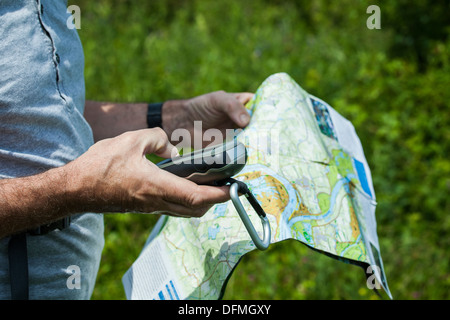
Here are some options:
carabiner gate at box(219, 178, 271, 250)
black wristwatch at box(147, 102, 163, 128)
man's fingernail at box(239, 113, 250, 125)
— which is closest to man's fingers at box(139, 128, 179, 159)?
carabiner gate at box(219, 178, 271, 250)

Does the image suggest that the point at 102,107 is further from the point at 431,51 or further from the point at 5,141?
the point at 431,51

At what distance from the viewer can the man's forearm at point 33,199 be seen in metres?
1.13

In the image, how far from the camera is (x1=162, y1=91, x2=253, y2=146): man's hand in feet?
5.23

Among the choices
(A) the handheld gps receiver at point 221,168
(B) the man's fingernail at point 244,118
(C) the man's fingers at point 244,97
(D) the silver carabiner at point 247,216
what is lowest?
(D) the silver carabiner at point 247,216

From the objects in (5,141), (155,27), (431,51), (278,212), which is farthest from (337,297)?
(155,27)

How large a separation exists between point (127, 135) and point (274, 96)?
23.9 inches

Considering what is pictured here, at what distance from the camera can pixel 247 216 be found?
110 cm

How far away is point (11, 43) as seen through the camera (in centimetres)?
125

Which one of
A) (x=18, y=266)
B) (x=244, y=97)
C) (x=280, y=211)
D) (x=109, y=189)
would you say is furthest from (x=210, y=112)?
(x=18, y=266)

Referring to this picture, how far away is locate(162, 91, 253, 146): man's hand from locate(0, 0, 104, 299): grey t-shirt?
1.31ft

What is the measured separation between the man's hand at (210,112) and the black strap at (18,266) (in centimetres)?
68

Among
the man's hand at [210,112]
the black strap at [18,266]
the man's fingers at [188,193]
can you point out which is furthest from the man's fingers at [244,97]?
the black strap at [18,266]

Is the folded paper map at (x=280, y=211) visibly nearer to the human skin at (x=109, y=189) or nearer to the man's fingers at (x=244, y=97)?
the man's fingers at (x=244, y=97)
